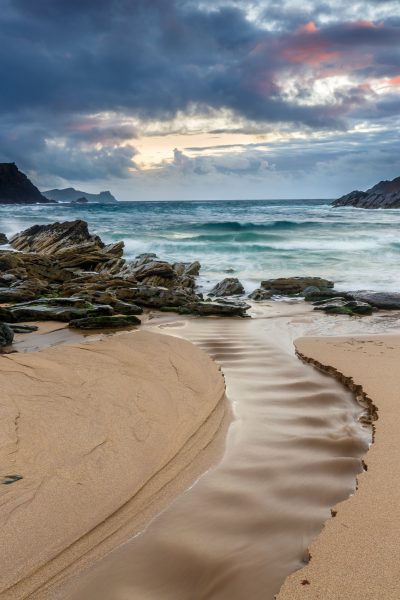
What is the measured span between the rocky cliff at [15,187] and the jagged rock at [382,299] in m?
108

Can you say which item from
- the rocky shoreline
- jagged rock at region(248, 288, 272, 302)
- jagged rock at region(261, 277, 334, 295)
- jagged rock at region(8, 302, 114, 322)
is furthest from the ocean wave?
jagged rock at region(8, 302, 114, 322)

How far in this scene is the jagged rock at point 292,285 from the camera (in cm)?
1483

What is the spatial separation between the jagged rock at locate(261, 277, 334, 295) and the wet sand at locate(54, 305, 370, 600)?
9.26 metres

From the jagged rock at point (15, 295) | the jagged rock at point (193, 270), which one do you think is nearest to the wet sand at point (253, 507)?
the jagged rock at point (15, 295)

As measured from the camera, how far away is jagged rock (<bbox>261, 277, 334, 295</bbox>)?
14.8 m

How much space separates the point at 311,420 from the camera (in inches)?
178

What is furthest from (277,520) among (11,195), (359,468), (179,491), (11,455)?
(11,195)

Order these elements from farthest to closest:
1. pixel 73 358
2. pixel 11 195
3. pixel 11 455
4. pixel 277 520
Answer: pixel 11 195 < pixel 73 358 < pixel 11 455 < pixel 277 520

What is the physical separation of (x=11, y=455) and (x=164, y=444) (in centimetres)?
106

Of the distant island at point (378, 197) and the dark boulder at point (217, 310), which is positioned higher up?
the distant island at point (378, 197)

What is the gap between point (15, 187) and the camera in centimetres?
11506

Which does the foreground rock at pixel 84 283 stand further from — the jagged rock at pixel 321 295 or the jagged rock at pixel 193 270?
the jagged rock at pixel 321 295

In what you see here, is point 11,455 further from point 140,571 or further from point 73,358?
point 73,358

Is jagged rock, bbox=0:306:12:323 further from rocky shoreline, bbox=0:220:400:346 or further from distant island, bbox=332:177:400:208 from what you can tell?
distant island, bbox=332:177:400:208
